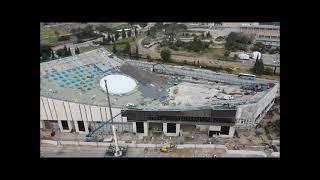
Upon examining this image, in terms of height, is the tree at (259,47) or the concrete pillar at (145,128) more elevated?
the tree at (259,47)

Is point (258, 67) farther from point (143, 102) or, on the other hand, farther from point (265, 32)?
point (143, 102)

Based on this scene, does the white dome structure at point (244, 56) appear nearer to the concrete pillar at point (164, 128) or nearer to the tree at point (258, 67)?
the tree at point (258, 67)

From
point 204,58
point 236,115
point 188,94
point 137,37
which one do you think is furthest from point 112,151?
point 137,37

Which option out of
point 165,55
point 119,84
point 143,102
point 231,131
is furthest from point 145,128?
point 165,55

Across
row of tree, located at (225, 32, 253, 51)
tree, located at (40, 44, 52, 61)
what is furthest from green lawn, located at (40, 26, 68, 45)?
row of tree, located at (225, 32, 253, 51)

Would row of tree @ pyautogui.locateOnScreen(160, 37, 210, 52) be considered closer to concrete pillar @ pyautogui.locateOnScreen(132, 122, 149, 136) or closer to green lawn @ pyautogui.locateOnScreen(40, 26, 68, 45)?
green lawn @ pyautogui.locateOnScreen(40, 26, 68, 45)

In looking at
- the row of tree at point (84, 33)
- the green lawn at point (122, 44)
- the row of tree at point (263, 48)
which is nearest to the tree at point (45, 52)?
the row of tree at point (84, 33)
